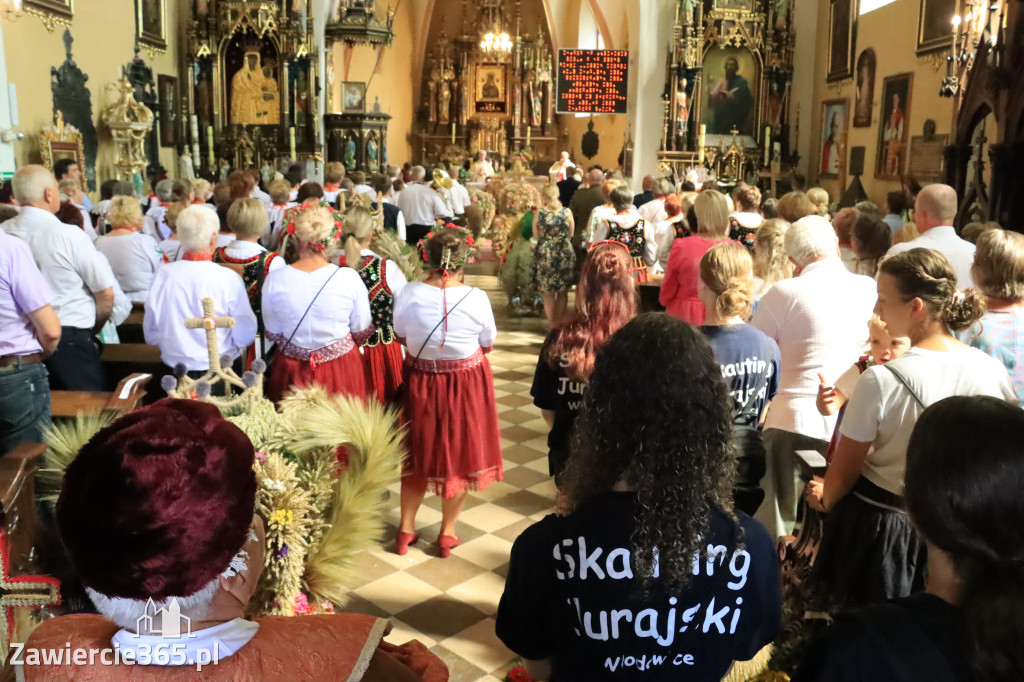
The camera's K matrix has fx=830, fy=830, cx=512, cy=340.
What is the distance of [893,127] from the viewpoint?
465 inches

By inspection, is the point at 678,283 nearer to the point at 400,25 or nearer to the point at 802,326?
the point at 802,326

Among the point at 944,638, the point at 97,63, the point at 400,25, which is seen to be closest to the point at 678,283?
the point at 944,638

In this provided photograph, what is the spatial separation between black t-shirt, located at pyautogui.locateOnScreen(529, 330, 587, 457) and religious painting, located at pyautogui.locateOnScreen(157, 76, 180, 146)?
1307cm

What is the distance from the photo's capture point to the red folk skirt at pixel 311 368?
402 cm

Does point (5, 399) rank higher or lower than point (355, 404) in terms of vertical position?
lower

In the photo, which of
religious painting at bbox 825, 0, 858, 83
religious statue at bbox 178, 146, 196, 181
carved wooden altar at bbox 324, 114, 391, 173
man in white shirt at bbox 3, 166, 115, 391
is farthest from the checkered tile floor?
carved wooden altar at bbox 324, 114, 391, 173

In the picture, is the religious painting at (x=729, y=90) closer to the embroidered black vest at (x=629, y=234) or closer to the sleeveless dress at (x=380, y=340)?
the embroidered black vest at (x=629, y=234)

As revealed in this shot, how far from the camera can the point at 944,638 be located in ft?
3.84

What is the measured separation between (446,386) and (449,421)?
0.17m

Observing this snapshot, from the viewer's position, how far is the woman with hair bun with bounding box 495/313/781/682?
150cm

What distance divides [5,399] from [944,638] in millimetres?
3469

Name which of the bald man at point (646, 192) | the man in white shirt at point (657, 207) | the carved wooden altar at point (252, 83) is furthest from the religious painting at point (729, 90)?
the man in white shirt at point (657, 207)

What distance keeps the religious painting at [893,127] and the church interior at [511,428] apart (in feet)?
2.64

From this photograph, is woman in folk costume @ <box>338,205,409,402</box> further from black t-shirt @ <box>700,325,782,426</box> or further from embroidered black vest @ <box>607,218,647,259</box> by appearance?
embroidered black vest @ <box>607,218,647,259</box>
